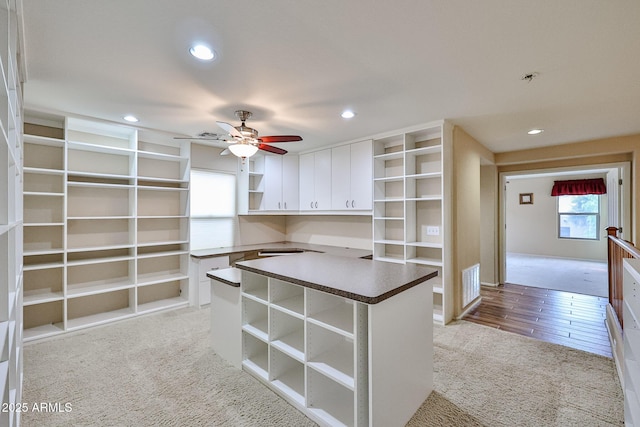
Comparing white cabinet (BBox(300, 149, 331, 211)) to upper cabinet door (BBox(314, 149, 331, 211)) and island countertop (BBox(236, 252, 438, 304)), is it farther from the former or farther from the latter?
island countertop (BBox(236, 252, 438, 304))

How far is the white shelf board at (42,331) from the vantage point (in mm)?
3008

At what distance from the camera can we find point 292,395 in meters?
2.03

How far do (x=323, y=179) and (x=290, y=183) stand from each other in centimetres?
69

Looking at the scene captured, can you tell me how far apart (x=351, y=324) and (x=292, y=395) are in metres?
0.74

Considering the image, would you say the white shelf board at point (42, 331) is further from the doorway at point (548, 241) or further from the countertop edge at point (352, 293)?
the doorway at point (548, 241)

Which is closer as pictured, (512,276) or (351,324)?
(351,324)

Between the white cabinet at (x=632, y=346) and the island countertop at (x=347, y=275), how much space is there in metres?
1.05

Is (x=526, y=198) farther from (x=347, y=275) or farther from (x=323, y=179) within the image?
(x=347, y=275)

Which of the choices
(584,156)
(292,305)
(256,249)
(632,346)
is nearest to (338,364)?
(292,305)

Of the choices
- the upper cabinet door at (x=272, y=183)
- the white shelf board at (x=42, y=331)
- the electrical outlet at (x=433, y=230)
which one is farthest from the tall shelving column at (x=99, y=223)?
the electrical outlet at (x=433, y=230)

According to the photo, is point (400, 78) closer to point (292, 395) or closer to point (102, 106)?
point (292, 395)

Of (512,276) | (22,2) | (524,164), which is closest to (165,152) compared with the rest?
(22,2)

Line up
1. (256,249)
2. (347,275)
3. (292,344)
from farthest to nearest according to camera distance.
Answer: (256,249), (292,344), (347,275)

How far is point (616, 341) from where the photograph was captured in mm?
2658
